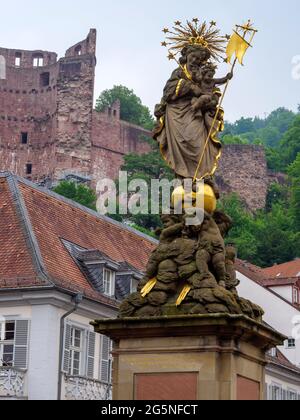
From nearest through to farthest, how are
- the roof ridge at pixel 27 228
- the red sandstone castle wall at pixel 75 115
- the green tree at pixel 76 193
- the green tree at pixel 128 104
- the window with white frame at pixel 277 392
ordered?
the roof ridge at pixel 27 228, the window with white frame at pixel 277 392, the green tree at pixel 76 193, the red sandstone castle wall at pixel 75 115, the green tree at pixel 128 104

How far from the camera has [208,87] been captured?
1350 cm

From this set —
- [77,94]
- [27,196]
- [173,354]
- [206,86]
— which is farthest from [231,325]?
[77,94]

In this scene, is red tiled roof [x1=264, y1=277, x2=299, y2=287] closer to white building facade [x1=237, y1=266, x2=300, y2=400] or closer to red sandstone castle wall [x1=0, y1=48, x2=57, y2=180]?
white building facade [x1=237, y1=266, x2=300, y2=400]

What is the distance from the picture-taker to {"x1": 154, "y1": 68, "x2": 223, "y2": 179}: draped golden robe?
13125mm

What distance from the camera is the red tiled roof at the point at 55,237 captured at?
3031cm

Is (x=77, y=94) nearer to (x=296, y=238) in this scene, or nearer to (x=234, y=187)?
(x=234, y=187)

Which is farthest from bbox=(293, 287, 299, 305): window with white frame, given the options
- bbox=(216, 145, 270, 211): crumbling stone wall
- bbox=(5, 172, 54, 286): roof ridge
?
bbox=(216, 145, 270, 211): crumbling stone wall

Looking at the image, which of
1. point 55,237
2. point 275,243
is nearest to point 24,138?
point 275,243

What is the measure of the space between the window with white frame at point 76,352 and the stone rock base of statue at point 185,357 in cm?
1848

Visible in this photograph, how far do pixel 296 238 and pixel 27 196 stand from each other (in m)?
48.1

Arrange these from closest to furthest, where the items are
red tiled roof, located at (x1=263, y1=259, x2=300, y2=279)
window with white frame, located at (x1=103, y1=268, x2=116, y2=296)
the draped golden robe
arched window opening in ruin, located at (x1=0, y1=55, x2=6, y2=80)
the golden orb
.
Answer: the golden orb → the draped golden robe → window with white frame, located at (x1=103, y1=268, x2=116, y2=296) → red tiled roof, located at (x1=263, y1=259, x2=300, y2=279) → arched window opening in ruin, located at (x1=0, y1=55, x2=6, y2=80)

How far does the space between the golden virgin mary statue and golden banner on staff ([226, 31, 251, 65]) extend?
0.66 ft

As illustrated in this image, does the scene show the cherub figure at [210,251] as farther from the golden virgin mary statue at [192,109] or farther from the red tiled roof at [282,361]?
the red tiled roof at [282,361]

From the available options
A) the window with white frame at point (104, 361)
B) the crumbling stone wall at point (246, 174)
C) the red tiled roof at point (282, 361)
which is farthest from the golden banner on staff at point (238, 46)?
the crumbling stone wall at point (246, 174)
